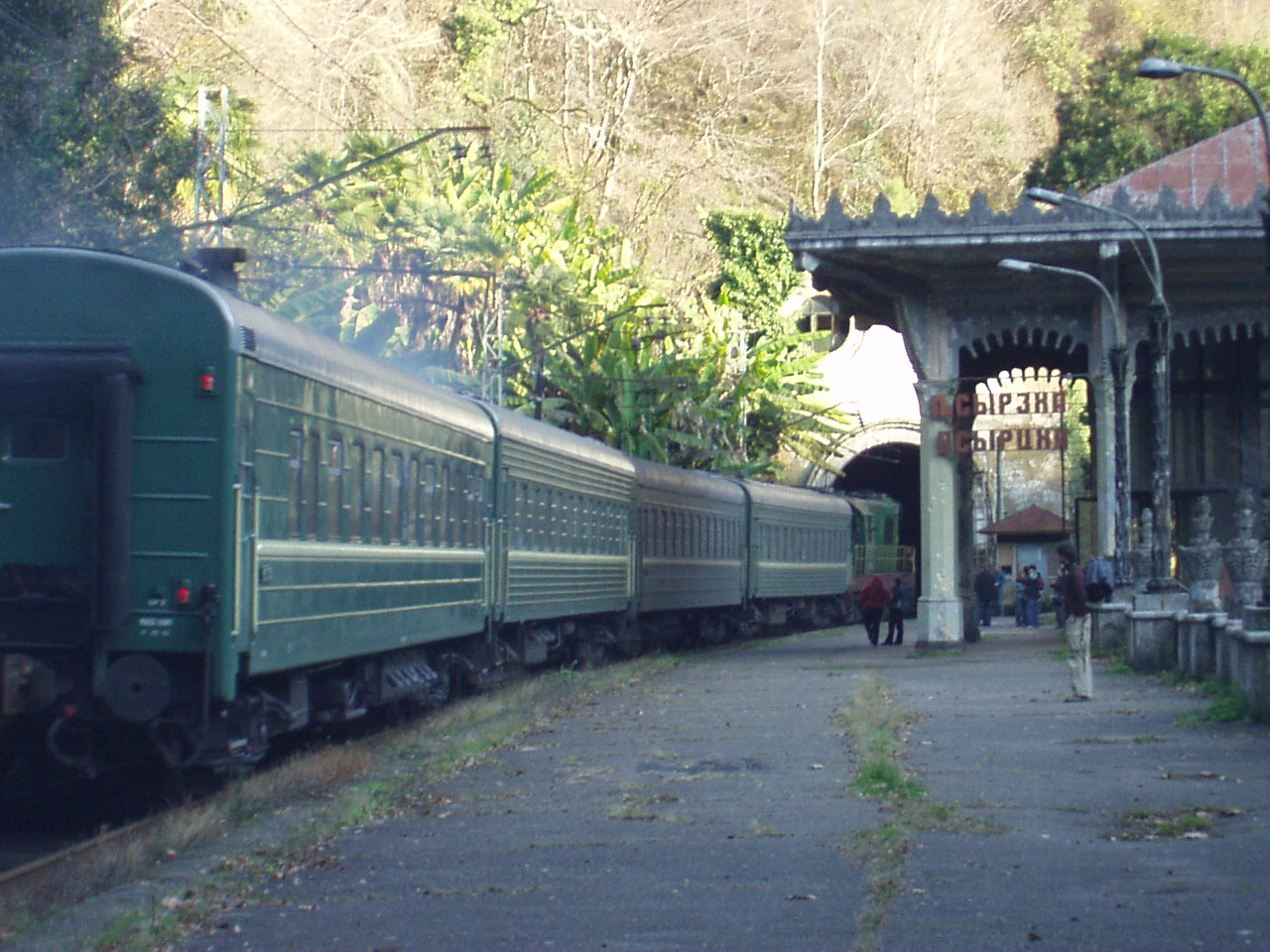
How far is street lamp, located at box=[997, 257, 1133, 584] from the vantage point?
24.6 metres

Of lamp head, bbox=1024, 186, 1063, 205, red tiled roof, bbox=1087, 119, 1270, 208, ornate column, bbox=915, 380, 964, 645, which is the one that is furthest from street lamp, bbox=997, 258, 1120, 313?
red tiled roof, bbox=1087, 119, 1270, 208

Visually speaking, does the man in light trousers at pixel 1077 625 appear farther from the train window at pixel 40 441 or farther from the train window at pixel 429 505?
the train window at pixel 40 441

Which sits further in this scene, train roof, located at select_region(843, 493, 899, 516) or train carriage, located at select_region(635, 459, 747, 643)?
train roof, located at select_region(843, 493, 899, 516)

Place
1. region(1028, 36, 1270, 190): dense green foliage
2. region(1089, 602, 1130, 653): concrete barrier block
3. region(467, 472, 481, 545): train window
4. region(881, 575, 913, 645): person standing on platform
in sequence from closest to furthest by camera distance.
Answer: region(467, 472, 481, 545): train window
region(1089, 602, 1130, 653): concrete barrier block
region(881, 575, 913, 645): person standing on platform
region(1028, 36, 1270, 190): dense green foliage

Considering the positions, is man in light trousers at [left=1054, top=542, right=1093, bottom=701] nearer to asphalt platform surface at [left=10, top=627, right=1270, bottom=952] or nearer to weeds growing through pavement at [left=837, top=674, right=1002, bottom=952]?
asphalt platform surface at [left=10, top=627, right=1270, bottom=952]

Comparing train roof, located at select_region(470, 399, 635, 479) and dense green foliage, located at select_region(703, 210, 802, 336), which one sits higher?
dense green foliage, located at select_region(703, 210, 802, 336)

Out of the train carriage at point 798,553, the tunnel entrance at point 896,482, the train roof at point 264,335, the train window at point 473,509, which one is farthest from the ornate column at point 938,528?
the tunnel entrance at point 896,482

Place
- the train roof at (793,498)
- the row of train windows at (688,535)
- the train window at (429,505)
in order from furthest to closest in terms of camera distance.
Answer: the train roof at (793,498), the row of train windows at (688,535), the train window at (429,505)

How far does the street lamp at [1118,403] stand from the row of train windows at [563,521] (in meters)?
6.30

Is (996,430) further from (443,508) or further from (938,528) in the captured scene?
(443,508)

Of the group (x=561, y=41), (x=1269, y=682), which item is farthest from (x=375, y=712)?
(x=561, y=41)

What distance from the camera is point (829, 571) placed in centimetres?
4175

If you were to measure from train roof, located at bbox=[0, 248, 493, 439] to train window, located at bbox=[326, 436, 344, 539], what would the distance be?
0.44 m

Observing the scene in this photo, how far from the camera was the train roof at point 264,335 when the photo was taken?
10.3 metres
